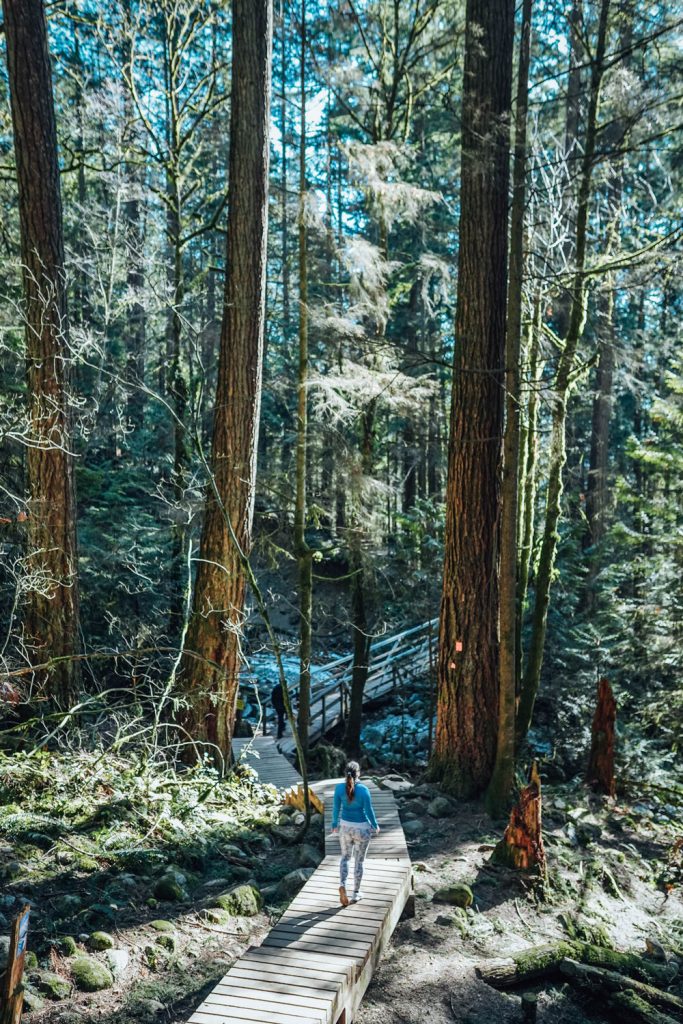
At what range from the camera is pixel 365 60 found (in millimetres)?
13805

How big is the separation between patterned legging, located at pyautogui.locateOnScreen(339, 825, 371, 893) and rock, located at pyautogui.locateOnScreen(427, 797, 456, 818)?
9.83 ft

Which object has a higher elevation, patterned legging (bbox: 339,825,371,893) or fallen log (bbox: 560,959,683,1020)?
patterned legging (bbox: 339,825,371,893)

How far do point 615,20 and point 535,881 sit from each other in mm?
A: 10406

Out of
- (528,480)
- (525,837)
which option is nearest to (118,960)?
(525,837)

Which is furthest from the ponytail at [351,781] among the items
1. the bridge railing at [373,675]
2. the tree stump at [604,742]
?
the bridge railing at [373,675]

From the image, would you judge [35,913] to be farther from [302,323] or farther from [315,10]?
[315,10]

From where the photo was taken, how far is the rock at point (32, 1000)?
4.25 m

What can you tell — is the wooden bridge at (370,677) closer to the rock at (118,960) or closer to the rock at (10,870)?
the rock at (10,870)

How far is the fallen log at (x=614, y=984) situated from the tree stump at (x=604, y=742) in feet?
15.7

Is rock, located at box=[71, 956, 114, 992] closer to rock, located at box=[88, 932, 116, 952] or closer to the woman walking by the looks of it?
rock, located at box=[88, 932, 116, 952]

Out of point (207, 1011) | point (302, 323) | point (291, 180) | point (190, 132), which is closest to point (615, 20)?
point (302, 323)

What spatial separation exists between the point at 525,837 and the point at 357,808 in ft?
7.21

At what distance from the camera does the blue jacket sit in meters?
5.89

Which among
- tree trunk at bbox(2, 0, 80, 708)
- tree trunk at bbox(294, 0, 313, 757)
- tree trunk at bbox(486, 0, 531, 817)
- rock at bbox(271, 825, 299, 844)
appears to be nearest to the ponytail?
rock at bbox(271, 825, 299, 844)
